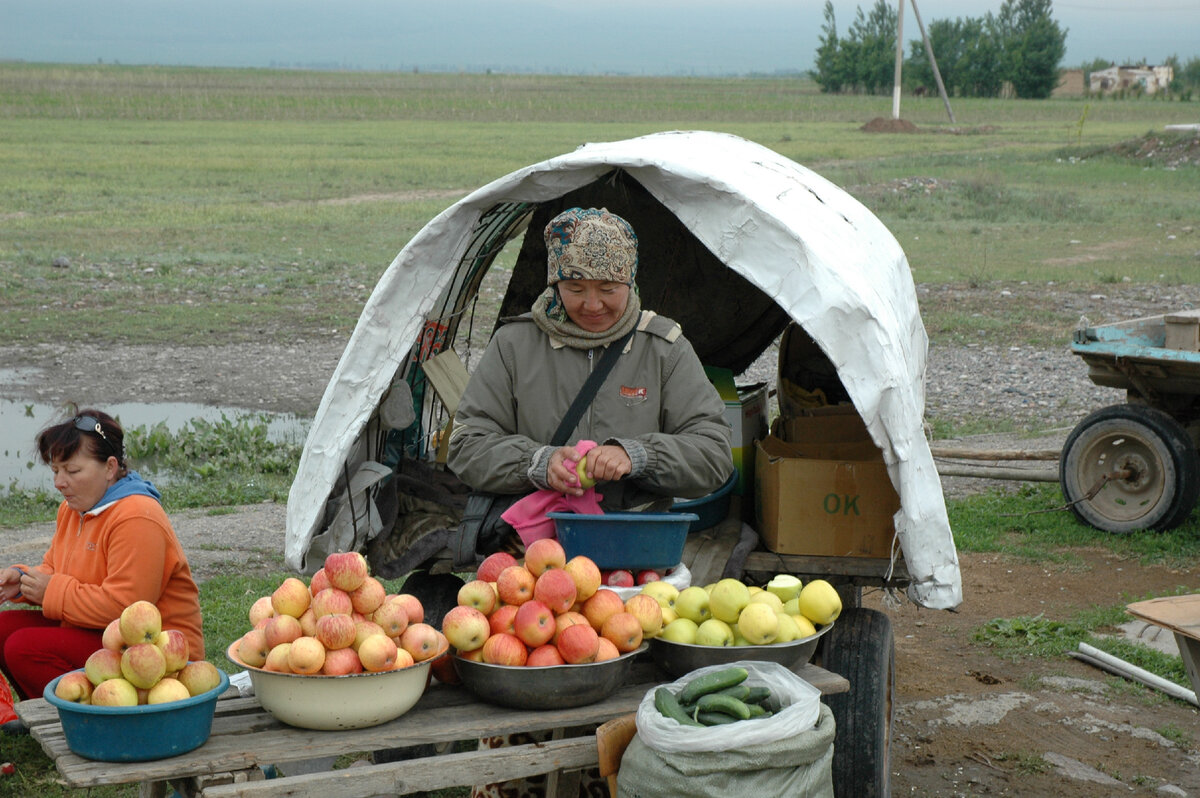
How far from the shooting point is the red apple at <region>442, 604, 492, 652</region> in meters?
3.20

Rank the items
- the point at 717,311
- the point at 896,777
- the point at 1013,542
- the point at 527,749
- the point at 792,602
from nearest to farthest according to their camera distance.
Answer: the point at 527,749
the point at 792,602
the point at 896,777
the point at 717,311
the point at 1013,542

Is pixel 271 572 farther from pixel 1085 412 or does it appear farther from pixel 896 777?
pixel 1085 412

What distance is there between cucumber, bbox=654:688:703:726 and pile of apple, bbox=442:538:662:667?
0.52 ft

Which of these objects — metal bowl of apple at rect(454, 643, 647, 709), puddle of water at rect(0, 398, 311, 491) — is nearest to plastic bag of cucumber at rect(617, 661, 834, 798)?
metal bowl of apple at rect(454, 643, 647, 709)

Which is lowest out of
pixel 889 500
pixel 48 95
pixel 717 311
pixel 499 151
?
pixel 889 500

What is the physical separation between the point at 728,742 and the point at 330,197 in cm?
2506

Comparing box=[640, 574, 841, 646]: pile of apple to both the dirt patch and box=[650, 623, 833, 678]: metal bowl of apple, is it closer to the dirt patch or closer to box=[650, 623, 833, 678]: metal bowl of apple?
box=[650, 623, 833, 678]: metal bowl of apple

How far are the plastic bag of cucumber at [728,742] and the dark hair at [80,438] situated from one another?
6.37 feet

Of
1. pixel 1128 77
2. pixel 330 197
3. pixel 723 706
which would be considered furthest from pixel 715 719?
pixel 1128 77

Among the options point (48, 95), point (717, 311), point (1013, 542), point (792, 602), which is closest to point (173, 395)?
point (717, 311)

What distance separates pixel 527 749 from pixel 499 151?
118ft

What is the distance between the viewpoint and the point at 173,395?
1164cm

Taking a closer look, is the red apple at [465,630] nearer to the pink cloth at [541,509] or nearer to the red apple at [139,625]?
the red apple at [139,625]

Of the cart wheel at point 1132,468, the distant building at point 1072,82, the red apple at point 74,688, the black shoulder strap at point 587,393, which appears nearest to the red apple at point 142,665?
the red apple at point 74,688
